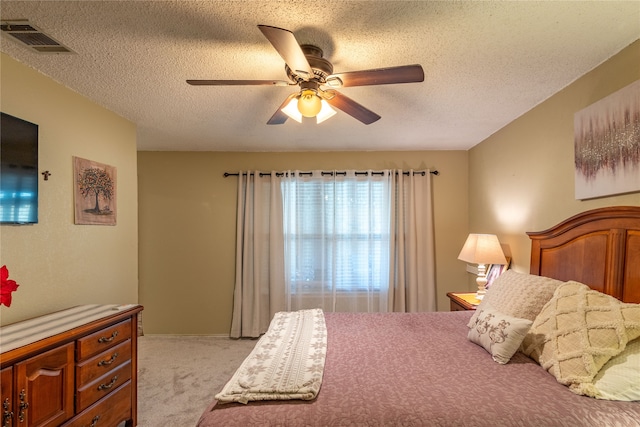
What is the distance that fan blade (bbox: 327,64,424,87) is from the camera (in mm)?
1471

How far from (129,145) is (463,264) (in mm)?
3996

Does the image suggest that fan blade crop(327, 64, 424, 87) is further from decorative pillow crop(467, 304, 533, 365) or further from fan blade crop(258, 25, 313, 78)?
decorative pillow crop(467, 304, 533, 365)

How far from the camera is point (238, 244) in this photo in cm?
399

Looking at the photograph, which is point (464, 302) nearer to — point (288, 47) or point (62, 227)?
point (288, 47)

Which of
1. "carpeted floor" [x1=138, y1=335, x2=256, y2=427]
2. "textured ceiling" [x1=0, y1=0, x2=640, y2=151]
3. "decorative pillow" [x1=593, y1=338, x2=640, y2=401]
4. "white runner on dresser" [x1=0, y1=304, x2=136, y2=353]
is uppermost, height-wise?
"textured ceiling" [x1=0, y1=0, x2=640, y2=151]

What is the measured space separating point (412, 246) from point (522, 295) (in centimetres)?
204

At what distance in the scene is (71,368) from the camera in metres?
1.68

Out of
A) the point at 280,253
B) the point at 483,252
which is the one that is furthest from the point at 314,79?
the point at 280,253

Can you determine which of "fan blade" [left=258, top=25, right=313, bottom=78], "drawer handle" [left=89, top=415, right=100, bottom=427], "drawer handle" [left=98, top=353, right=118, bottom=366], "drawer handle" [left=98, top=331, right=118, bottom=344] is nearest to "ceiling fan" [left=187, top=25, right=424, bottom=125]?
"fan blade" [left=258, top=25, right=313, bottom=78]

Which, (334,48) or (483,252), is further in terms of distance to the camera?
(483,252)

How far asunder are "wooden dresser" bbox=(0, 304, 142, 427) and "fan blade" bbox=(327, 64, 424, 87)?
6.36 ft

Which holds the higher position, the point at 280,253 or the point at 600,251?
the point at 600,251

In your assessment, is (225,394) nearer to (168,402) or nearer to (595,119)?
(168,402)

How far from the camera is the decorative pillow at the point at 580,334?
52.6 inches
